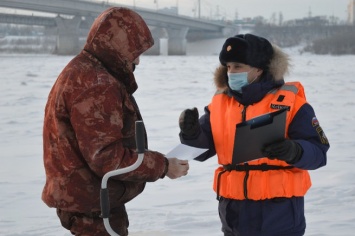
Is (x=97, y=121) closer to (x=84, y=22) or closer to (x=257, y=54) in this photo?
(x=257, y=54)

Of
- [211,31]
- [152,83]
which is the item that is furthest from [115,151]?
[211,31]

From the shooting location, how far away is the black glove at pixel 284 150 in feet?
8.95

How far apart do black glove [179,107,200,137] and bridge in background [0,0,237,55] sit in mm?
57149

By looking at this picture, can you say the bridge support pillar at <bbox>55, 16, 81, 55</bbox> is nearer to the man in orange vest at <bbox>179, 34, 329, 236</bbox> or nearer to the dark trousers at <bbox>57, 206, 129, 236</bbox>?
the man in orange vest at <bbox>179, 34, 329, 236</bbox>

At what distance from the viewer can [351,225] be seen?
523 centimetres

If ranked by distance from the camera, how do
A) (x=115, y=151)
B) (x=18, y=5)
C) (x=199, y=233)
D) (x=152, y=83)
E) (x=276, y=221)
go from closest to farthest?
(x=115, y=151) → (x=276, y=221) → (x=199, y=233) → (x=152, y=83) → (x=18, y=5)

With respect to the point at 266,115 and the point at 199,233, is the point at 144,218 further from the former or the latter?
the point at 266,115

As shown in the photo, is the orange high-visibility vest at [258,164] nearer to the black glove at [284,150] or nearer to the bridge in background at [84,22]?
the black glove at [284,150]

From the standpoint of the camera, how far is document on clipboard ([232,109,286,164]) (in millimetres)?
2758

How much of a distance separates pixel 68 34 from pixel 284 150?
70529 mm

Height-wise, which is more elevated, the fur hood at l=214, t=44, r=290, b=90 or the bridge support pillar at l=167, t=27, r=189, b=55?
the fur hood at l=214, t=44, r=290, b=90

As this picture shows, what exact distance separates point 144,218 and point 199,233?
0.67 metres

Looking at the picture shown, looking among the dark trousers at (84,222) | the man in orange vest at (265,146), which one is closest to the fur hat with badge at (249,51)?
the man in orange vest at (265,146)

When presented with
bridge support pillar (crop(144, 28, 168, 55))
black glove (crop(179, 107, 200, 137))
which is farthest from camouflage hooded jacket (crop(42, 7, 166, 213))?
bridge support pillar (crop(144, 28, 168, 55))
